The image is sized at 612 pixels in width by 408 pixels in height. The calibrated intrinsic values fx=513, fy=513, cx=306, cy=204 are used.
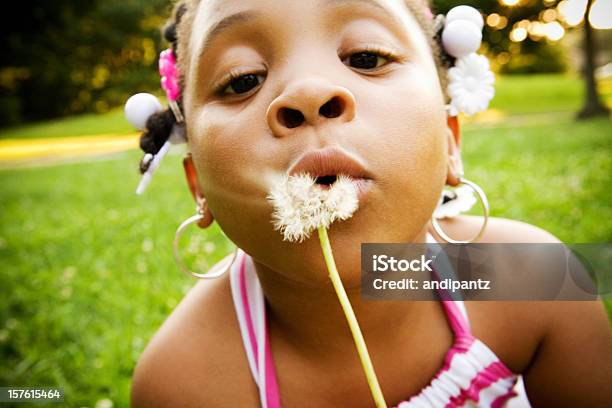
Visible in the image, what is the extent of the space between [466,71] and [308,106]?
0.57m

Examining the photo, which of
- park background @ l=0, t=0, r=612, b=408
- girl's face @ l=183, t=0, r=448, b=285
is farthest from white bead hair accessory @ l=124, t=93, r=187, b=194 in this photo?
park background @ l=0, t=0, r=612, b=408

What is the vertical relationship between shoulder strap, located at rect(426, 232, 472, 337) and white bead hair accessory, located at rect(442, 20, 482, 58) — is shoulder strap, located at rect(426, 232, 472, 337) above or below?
below

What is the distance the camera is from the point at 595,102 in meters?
8.42

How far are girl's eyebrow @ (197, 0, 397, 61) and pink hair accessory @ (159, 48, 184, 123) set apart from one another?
0.28 m

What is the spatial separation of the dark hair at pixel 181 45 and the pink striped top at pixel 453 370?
431 mm

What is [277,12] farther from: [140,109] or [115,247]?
[115,247]

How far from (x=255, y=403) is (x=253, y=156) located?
635 mm

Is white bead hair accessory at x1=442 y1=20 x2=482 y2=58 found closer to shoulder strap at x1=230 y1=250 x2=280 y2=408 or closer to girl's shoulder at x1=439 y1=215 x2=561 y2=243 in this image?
girl's shoulder at x1=439 y1=215 x2=561 y2=243

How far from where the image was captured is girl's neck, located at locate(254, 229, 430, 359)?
1030mm

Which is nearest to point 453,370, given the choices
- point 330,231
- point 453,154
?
point 453,154

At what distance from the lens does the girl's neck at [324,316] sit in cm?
103

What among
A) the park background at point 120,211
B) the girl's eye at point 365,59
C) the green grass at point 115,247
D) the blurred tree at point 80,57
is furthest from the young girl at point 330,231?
the blurred tree at point 80,57

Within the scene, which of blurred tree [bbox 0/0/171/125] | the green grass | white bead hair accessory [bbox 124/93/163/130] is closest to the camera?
white bead hair accessory [bbox 124/93/163/130]

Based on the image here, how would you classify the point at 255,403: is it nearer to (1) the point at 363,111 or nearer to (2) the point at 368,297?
(2) the point at 368,297
